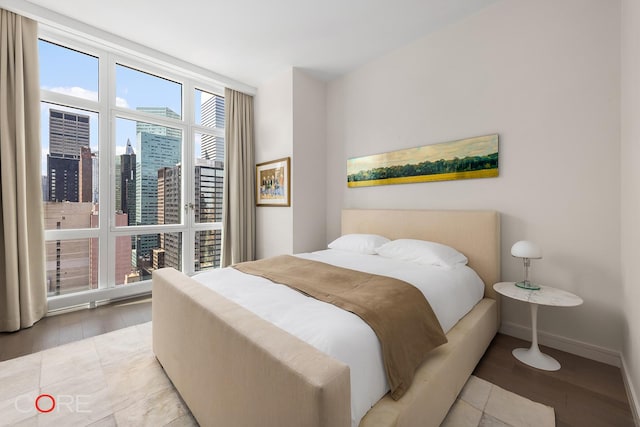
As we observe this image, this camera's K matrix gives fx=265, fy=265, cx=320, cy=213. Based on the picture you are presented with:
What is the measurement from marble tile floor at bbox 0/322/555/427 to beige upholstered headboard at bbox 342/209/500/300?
969mm

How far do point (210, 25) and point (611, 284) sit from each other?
4050 mm

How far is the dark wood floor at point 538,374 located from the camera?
56.5 inches

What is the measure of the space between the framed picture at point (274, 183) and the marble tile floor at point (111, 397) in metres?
2.20

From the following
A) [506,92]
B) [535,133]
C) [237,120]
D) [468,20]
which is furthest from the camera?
[237,120]

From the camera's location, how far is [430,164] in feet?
9.02

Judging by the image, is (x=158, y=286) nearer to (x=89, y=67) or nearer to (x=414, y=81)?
(x=89, y=67)

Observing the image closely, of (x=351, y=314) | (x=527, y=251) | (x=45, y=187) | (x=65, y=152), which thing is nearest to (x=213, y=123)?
(x=65, y=152)

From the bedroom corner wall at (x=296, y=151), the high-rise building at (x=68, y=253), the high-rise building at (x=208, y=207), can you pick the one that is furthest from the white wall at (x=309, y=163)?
the high-rise building at (x=68, y=253)

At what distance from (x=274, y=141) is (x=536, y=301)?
3.28 m

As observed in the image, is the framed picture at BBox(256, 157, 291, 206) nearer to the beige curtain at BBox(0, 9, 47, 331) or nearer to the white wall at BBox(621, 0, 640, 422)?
the beige curtain at BBox(0, 9, 47, 331)

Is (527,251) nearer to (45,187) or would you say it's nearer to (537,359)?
(537,359)

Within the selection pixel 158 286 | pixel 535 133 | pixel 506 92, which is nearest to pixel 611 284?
pixel 535 133

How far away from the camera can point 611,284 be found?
6.15 ft

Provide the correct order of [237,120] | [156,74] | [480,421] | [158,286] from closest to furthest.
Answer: [480,421] → [158,286] → [156,74] → [237,120]
